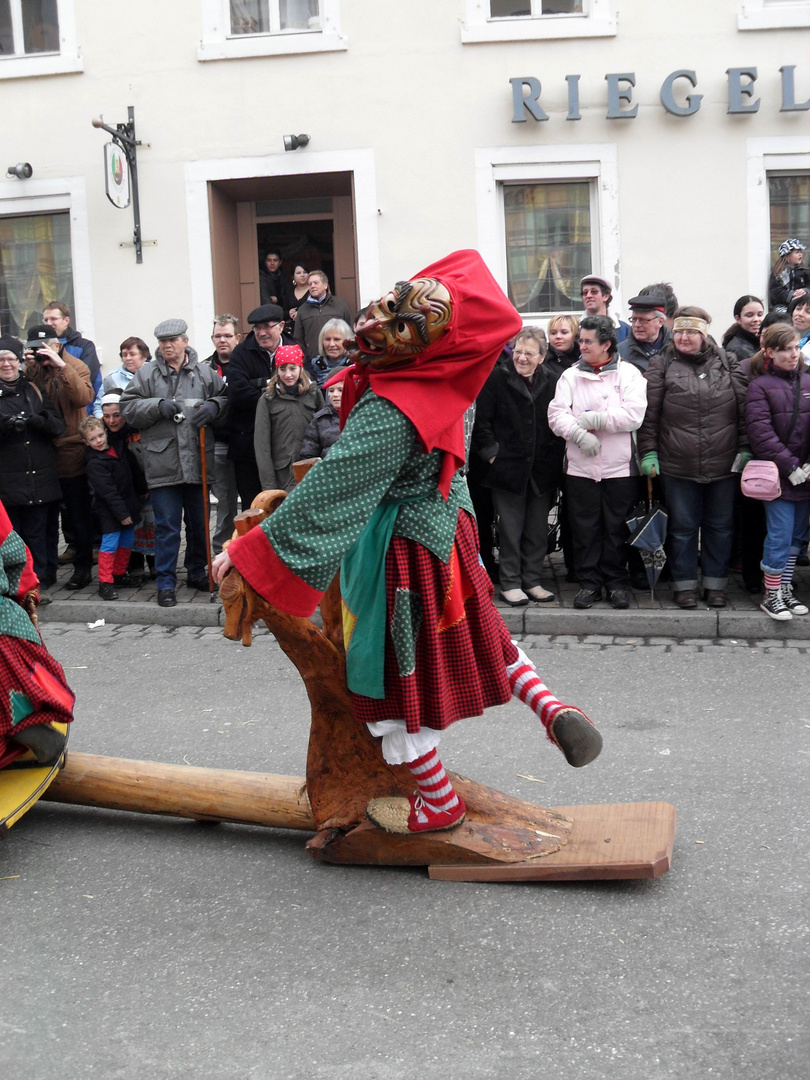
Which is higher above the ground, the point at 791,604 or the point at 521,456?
the point at 521,456

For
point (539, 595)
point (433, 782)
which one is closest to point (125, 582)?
point (539, 595)

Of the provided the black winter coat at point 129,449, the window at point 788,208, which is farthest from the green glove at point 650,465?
the window at point 788,208

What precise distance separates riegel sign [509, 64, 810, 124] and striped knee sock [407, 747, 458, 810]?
30.1 ft

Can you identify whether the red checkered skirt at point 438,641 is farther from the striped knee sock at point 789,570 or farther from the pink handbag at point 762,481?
the striped knee sock at point 789,570

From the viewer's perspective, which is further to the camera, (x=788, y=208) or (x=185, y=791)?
(x=788, y=208)

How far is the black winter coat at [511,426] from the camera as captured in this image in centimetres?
767

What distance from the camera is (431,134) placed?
38.8ft

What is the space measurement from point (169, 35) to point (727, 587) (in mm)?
7915

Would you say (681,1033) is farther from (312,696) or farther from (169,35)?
(169,35)

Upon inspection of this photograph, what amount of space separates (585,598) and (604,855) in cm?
399

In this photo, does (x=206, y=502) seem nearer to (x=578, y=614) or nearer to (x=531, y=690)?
(x=578, y=614)

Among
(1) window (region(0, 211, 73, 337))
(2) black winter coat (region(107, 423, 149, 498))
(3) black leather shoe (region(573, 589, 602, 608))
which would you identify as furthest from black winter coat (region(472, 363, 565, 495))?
(1) window (region(0, 211, 73, 337))

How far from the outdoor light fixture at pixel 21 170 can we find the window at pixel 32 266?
0.48 metres

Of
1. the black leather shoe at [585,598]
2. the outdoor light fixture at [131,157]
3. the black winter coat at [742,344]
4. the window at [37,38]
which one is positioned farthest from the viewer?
the window at [37,38]
